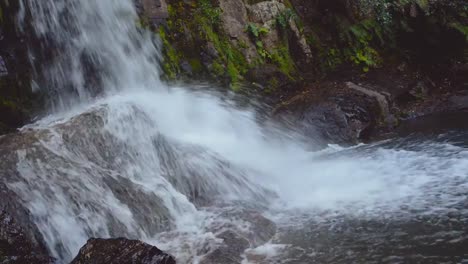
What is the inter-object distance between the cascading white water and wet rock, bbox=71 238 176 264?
0.60 meters

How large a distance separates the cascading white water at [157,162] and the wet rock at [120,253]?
599 mm

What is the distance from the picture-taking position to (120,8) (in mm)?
11086

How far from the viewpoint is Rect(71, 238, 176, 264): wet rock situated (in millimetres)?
4785

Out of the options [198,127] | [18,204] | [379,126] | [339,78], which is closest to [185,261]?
[18,204]

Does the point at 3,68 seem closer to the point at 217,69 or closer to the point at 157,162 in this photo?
the point at 157,162

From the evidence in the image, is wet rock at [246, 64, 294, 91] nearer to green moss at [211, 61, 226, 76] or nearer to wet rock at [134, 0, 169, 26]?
green moss at [211, 61, 226, 76]

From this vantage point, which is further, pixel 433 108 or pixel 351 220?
pixel 433 108

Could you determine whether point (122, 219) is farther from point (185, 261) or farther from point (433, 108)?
point (433, 108)

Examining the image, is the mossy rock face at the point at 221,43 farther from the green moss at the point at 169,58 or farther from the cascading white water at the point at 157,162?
the cascading white water at the point at 157,162

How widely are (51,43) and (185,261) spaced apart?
6307 mm

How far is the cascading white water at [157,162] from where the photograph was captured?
6145 mm

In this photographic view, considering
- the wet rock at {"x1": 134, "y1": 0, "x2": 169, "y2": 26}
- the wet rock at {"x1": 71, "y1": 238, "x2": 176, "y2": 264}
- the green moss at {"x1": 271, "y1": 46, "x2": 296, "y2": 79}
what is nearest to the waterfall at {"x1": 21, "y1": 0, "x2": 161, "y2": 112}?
the wet rock at {"x1": 134, "y1": 0, "x2": 169, "y2": 26}

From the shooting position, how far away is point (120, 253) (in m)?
4.89

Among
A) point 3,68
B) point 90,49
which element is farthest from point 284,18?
point 3,68
